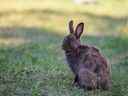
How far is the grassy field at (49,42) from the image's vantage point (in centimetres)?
923

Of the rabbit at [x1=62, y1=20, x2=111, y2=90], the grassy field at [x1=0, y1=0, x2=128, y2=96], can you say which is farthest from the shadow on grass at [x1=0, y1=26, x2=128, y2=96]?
the rabbit at [x1=62, y1=20, x2=111, y2=90]

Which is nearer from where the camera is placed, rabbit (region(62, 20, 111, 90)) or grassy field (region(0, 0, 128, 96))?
rabbit (region(62, 20, 111, 90))

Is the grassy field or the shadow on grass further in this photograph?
the grassy field

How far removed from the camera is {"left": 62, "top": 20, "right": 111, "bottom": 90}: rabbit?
8938 millimetres

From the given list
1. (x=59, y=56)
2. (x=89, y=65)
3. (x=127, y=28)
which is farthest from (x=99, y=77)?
(x=127, y=28)

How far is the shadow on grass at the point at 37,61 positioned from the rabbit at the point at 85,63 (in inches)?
10.2

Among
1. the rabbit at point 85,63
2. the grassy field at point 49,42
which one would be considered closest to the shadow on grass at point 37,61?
the grassy field at point 49,42

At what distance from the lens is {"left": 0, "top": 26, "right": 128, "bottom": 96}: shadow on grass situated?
9055 mm

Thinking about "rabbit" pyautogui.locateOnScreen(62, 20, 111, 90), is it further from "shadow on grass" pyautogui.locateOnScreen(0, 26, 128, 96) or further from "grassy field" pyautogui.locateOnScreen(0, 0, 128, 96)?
"shadow on grass" pyautogui.locateOnScreen(0, 26, 128, 96)

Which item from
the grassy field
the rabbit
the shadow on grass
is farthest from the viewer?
the grassy field

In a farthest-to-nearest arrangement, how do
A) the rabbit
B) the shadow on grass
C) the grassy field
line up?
the grassy field < the shadow on grass < the rabbit

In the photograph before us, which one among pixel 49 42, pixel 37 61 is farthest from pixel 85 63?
pixel 49 42

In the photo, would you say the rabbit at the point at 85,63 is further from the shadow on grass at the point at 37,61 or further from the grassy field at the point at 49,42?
the shadow on grass at the point at 37,61

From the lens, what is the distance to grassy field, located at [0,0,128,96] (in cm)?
923
